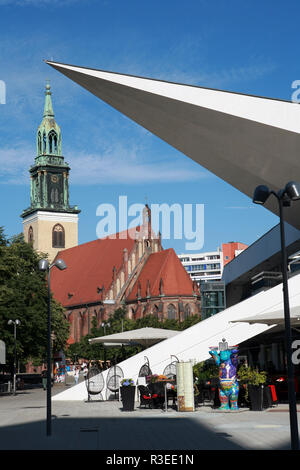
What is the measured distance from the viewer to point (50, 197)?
11556cm

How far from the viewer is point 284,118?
2053 centimetres

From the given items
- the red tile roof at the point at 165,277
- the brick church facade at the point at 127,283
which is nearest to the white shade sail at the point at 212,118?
the brick church facade at the point at 127,283

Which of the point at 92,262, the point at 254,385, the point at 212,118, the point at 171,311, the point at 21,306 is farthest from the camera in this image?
the point at 92,262

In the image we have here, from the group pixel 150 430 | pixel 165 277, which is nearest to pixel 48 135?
pixel 165 277

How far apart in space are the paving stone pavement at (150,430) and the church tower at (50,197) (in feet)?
310

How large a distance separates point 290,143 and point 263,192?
971 centimetres

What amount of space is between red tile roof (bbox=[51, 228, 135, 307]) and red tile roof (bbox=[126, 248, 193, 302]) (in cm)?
413

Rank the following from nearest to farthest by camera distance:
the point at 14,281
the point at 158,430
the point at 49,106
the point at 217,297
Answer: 1. the point at 158,430
2. the point at 14,281
3. the point at 217,297
4. the point at 49,106

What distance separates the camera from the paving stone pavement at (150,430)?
1237 cm

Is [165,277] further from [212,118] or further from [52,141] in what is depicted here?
[212,118]

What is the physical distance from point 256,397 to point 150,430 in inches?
195

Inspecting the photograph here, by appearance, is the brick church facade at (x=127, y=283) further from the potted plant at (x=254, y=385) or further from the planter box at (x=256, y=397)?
the planter box at (x=256, y=397)
